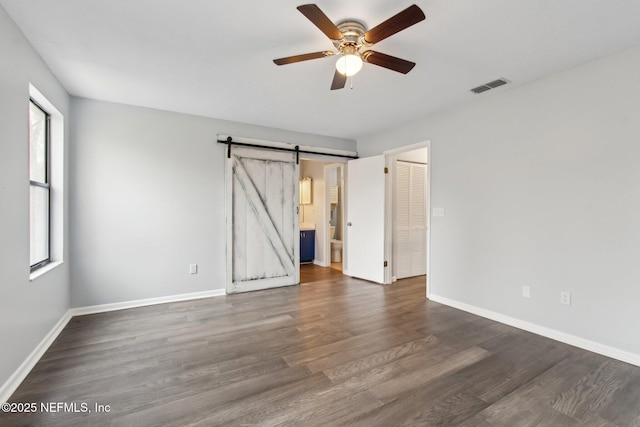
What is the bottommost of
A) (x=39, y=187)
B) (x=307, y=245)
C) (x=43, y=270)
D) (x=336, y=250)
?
(x=336, y=250)

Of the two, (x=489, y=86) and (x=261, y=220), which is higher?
(x=489, y=86)

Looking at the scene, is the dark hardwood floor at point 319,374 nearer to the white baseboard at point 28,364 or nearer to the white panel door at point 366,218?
the white baseboard at point 28,364

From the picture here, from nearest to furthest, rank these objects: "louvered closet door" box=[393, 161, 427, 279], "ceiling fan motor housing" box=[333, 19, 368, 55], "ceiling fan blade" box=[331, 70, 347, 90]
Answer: "ceiling fan motor housing" box=[333, 19, 368, 55] → "ceiling fan blade" box=[331, 70, 347, 90] → "louvered closet door" box=[393, 161, 427, 279]

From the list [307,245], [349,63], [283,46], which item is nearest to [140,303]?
[283,46]

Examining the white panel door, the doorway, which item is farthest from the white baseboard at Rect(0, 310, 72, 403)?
the white panel door

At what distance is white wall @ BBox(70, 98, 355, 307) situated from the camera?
3.38 meters

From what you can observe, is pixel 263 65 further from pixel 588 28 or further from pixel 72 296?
pixel 72 296

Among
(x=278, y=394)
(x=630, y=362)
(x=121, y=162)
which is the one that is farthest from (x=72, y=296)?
(x=630, y=362)

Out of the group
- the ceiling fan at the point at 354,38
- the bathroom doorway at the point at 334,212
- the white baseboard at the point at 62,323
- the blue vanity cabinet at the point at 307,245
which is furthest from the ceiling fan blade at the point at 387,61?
the blue vanity cabinet at the point at 307,245

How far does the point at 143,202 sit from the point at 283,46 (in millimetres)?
2584

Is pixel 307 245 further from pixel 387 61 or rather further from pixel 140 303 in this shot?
Answer: pixel 387 61

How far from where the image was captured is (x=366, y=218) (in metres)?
4.89

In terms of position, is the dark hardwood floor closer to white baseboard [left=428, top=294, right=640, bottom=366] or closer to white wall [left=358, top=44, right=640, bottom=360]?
white baseboard [left=428, top=294, right=640, bottom=366]

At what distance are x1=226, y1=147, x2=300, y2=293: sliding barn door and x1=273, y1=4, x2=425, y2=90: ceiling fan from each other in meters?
2.26
